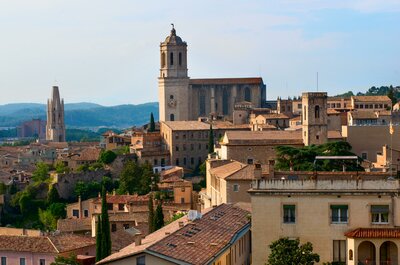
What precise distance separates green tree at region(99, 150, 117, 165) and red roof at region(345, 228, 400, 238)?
63.8 meters

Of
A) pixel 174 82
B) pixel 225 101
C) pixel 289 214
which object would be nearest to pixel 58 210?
pixel 174 82

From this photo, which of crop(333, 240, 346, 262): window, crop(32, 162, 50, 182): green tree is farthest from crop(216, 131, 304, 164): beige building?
crop(333, 240, 346, 262): window

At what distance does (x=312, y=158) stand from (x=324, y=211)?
2704 centimetres

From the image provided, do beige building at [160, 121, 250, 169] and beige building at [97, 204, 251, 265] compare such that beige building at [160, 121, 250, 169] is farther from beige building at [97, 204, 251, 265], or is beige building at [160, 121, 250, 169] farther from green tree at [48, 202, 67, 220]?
beige building at [97, 204, 251, 265]

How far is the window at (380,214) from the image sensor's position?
91.9 feet

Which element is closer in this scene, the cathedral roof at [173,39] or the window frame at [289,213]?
the window frame at [289,213]

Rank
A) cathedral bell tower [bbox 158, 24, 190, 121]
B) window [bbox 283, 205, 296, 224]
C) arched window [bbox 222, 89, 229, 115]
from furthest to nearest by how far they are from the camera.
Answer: arched window [bbox 222, 89, 229, 115], cathedral bell tower [bbox 158, 24, 190, 121], window [bbox 283, 205, 296, 224]

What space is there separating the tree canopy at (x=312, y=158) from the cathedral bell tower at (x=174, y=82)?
189 ft

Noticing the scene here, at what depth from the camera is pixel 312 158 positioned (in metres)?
54.9

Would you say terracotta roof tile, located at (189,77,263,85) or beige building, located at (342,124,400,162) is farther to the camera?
terracotta roof tile, located at (189,77,263,85)

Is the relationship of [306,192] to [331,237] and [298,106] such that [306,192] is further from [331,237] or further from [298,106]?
[298,106]

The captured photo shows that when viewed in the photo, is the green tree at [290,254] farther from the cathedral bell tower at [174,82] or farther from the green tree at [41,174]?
the cathedral bell tower at [174,82]

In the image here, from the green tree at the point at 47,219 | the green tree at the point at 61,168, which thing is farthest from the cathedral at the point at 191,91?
the green tree at the point at 47,219

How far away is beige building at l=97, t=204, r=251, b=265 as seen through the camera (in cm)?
2612
